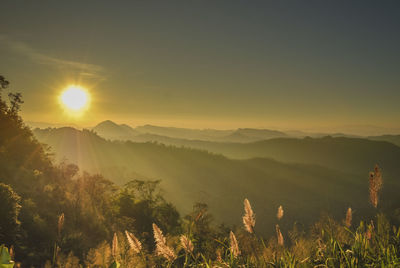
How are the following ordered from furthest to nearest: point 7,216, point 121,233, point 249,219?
point 7,216
point 121,233
point 249,219

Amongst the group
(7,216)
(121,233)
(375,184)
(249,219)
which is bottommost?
(7,216)

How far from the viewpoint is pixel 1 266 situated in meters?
2.29

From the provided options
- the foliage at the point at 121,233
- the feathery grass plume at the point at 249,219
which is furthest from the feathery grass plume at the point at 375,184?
the feathery grass plume at the point at 249,219

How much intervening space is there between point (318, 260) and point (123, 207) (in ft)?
105

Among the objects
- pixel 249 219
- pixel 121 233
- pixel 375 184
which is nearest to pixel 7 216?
pixel 121 233

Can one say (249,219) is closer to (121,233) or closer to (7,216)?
(121,233)

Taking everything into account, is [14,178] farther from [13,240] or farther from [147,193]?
[147,193]

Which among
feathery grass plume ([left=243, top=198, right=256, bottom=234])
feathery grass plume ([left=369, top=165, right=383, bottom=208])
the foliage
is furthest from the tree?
feathery grass plume ([left=369, top=165, right=383, bottom=208])

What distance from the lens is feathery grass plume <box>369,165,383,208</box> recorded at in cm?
358

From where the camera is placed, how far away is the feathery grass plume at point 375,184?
3580 millimetres

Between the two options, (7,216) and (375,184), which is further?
(7,216)

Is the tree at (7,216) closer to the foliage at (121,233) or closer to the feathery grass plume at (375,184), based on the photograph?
the foliage at (121,233)

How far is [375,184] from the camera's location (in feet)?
12.0

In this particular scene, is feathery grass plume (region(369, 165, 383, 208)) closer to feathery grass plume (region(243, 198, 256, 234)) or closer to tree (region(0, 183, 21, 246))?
feathery grass plume (region(243, 198, 256, 234))
